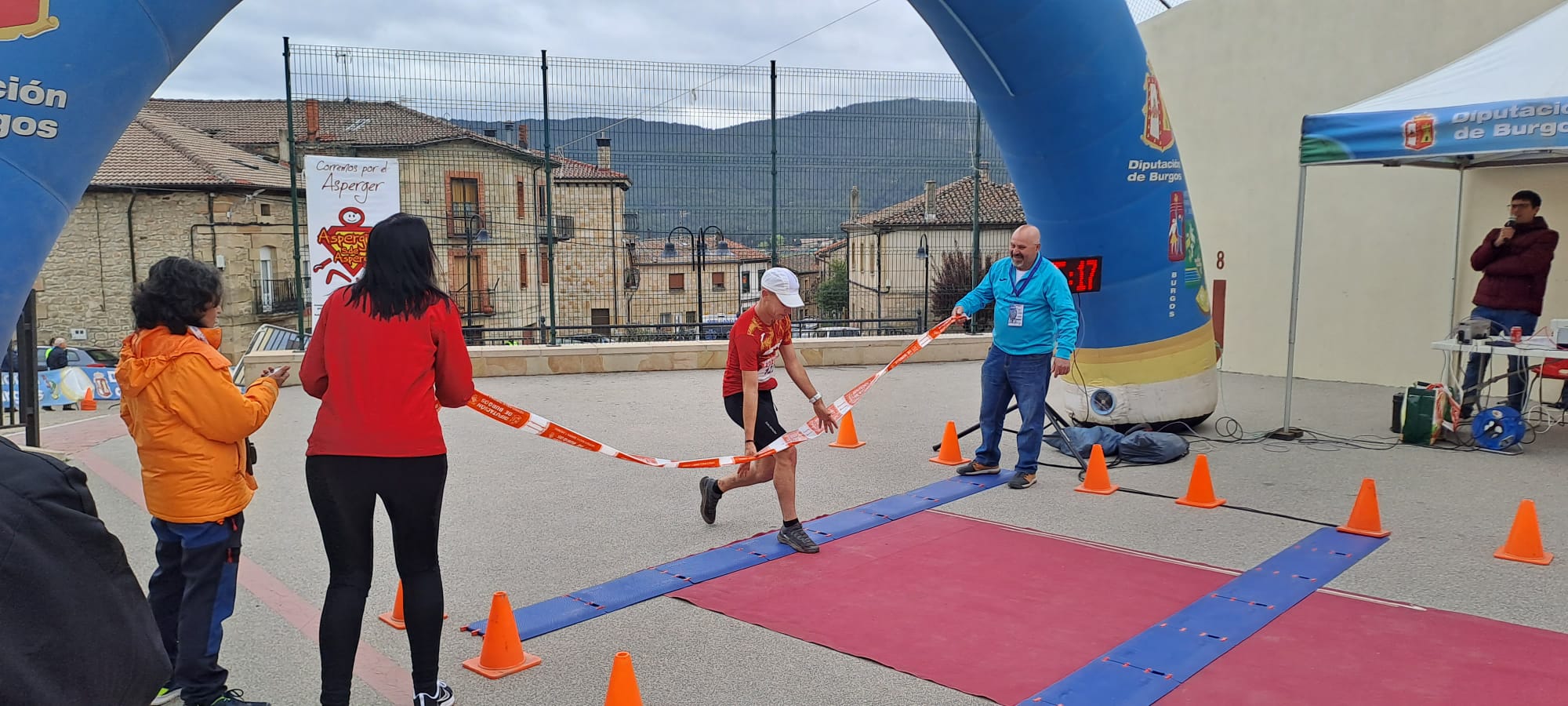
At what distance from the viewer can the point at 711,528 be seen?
6547 millimetres

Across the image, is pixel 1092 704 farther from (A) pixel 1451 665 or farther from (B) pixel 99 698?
(B) pixel 99 698

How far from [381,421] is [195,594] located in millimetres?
1063

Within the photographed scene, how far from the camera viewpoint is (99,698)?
56.9 inches

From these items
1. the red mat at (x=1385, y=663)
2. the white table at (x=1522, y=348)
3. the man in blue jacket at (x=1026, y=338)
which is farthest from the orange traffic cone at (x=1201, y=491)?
the white table at (x=1522, y=348)

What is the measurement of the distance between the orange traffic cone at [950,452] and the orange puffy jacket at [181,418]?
5651 millimetres

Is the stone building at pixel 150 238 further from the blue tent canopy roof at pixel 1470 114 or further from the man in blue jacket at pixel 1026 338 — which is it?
the blue tent canopy roof at pixel 1470 114

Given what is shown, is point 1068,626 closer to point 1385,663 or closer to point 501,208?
point 1385,663

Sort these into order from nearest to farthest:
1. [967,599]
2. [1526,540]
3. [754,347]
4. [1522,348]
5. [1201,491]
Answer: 1. [967,599]
2. [1526,540]
3. [754,347]
4. [1201,491]
5. [1522,348]

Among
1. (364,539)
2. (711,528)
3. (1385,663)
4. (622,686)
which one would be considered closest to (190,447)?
(364,539)

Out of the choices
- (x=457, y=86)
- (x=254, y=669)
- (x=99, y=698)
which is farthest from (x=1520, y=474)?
(x=457, y=86)

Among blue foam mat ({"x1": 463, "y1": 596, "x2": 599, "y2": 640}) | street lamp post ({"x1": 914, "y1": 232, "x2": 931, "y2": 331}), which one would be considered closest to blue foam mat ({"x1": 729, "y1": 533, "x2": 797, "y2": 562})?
blue foam mat ({"x1": 463, "y1": 596, "x2": 599, "y2": 640})

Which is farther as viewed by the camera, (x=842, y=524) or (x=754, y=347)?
(x=842, y=524)

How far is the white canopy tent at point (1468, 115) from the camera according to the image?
24.6 feet

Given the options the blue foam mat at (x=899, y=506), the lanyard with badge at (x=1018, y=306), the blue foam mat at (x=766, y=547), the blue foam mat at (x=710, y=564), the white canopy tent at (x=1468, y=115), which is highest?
the white canopy tent at (x=1468, y=115)
